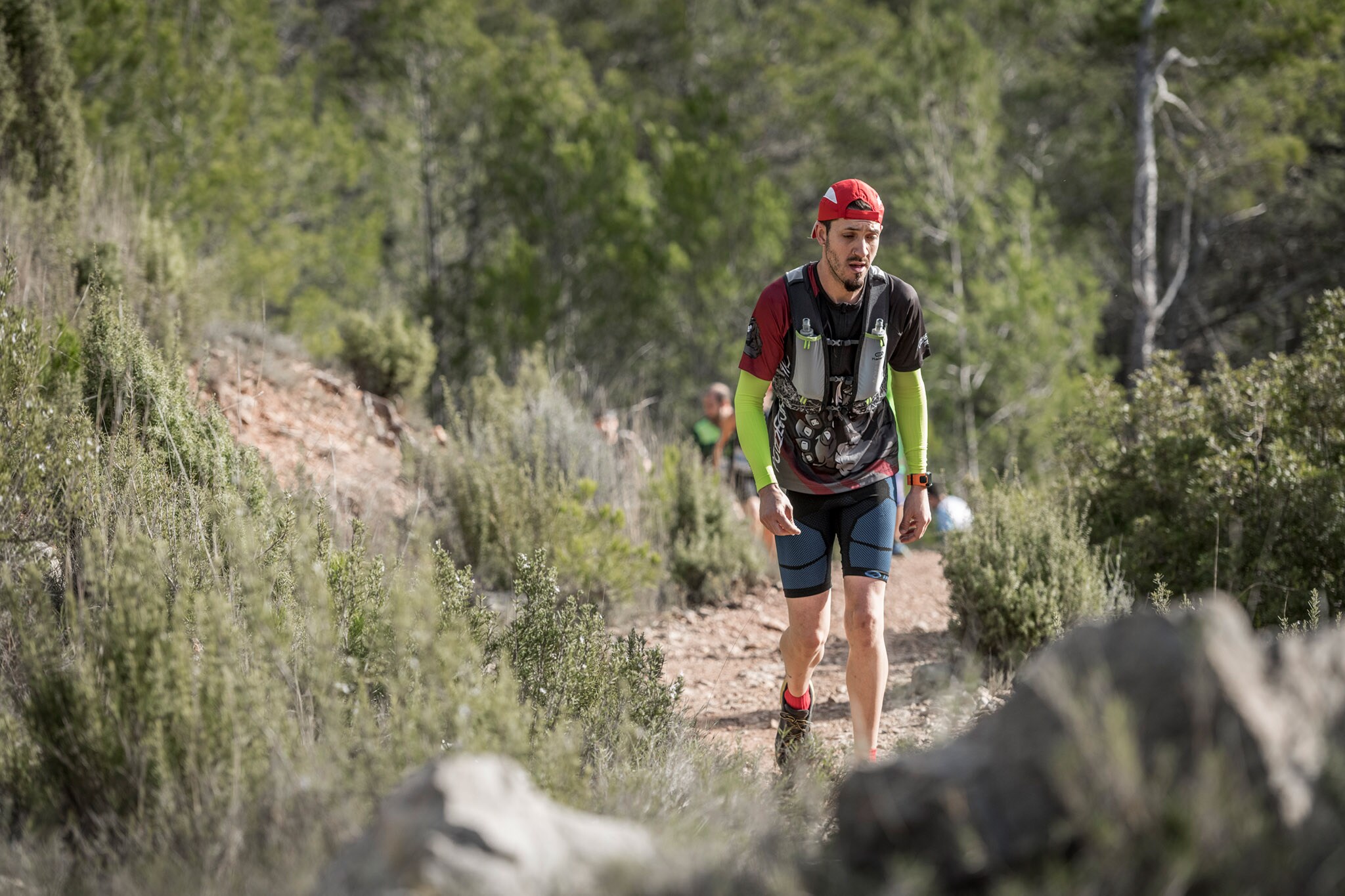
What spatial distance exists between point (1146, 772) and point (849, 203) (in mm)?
2015

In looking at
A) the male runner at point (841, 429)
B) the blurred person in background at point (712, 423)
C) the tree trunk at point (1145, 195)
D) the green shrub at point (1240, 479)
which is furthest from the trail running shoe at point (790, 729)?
the tree trunk at point (1145, 195)

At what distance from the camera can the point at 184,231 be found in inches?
387

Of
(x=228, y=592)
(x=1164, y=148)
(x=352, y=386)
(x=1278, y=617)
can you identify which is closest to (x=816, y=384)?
(x=228, y=592)

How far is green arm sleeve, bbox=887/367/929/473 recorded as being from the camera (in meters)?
3.38

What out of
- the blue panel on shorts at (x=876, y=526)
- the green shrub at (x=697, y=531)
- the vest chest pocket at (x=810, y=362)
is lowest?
the green shrub at (x=697, y=531)

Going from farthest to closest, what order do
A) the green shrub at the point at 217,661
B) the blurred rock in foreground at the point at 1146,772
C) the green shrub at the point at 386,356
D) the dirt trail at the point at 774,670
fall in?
the green shrub at the point at 386,356 < the dirt trail at the point at 774,670 < the green shrub at the point at 217,661 < the blurred rock in foreground at the point at 1146,772

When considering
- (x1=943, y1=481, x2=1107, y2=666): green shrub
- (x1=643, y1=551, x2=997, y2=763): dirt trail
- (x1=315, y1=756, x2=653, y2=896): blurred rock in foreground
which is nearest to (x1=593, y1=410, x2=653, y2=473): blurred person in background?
(x1=643, y1=551, x2=997, y2=763): dirt trail

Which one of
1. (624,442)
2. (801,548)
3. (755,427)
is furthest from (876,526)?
(624,442)

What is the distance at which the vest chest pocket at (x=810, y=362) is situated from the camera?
3219 millimetres

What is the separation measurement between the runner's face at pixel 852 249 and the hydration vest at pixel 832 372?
8 centimetres

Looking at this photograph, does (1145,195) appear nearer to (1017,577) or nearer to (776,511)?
(1017,577)

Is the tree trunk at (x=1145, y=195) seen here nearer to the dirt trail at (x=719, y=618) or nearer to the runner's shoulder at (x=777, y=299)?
the dirt trail at (x=719, y=618)

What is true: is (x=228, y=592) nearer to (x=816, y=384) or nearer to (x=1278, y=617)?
(x=816, y=384)

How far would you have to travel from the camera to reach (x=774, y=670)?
5066 millimetres
